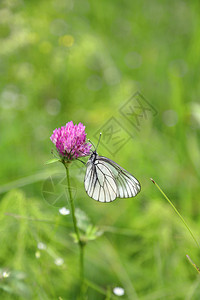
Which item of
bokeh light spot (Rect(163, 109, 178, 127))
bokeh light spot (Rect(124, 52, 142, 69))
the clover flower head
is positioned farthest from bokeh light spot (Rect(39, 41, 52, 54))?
the clover flower head

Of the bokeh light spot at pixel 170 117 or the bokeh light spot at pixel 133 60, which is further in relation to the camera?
the bokeh light spot at pixel 133 60

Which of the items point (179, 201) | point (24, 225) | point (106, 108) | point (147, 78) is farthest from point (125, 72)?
point (24, 225)

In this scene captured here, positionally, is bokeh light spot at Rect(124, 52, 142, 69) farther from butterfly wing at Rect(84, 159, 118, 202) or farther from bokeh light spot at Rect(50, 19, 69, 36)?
butterfly wing at Rect(84, 159, 118, 202)

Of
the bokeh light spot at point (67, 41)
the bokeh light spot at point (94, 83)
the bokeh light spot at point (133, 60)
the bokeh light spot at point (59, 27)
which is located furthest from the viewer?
the bokeh light spot at point (133, 60)

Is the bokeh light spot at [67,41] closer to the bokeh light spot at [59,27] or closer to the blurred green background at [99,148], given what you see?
the blurred green background at [99,148]

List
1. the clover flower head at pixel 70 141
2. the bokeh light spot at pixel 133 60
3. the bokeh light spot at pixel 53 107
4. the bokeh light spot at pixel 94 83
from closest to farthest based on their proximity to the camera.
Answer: the clover flower head at pixel 70 141
the bokeh light spot at pixel 53 107
the bokeh light spot at pixel 94 83
the bokeh light spot at pixel 133 60

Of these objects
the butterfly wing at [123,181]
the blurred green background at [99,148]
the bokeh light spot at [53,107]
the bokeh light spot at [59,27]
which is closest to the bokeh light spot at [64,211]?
the blurred green background at [99,148]
